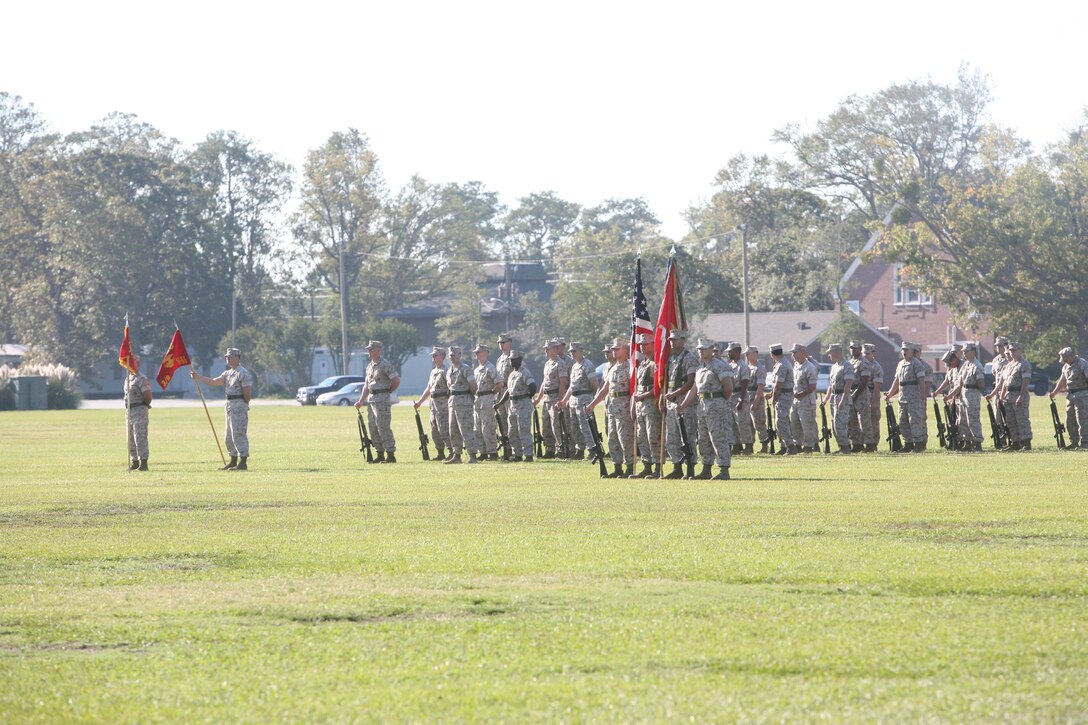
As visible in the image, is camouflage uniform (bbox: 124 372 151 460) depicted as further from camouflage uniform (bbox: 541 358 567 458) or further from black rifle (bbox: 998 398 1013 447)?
black rifle (bbox: 998 398 1013 447)

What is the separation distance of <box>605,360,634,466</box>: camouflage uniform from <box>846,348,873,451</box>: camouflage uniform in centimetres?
667

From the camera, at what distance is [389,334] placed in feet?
312

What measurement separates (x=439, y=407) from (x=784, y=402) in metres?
6.10

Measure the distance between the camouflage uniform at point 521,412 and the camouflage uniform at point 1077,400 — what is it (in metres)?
9.43

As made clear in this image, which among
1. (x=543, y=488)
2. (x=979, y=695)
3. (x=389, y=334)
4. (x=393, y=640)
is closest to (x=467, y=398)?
(x=543, y=488)

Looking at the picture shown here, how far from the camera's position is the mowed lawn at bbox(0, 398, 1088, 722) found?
731 centimetres

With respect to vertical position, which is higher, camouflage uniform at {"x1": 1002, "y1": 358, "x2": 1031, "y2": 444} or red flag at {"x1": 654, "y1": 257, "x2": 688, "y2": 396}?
red flag at {"x1": 654, "y1": 257, "x2": 688, "y2": 396}

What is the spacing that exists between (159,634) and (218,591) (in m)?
1.65

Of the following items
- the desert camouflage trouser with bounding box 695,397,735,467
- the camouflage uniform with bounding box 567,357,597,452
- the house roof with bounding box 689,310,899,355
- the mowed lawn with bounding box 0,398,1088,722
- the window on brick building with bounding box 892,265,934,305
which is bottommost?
the mowed lawn with bounding box 0,398,1088,722

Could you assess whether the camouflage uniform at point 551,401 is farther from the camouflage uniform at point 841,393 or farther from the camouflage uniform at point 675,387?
the camouflage uniform at point 675,387

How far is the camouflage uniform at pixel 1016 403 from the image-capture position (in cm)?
2870

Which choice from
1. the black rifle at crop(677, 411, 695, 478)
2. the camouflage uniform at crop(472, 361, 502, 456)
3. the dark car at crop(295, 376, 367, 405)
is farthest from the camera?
the dark car at crop(295, 376, 367, 405)

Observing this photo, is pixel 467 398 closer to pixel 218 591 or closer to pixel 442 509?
pixel 442 509

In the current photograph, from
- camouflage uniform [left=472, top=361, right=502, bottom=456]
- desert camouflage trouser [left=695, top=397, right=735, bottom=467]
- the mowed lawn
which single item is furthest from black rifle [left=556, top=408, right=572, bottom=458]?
the mowed lawn
